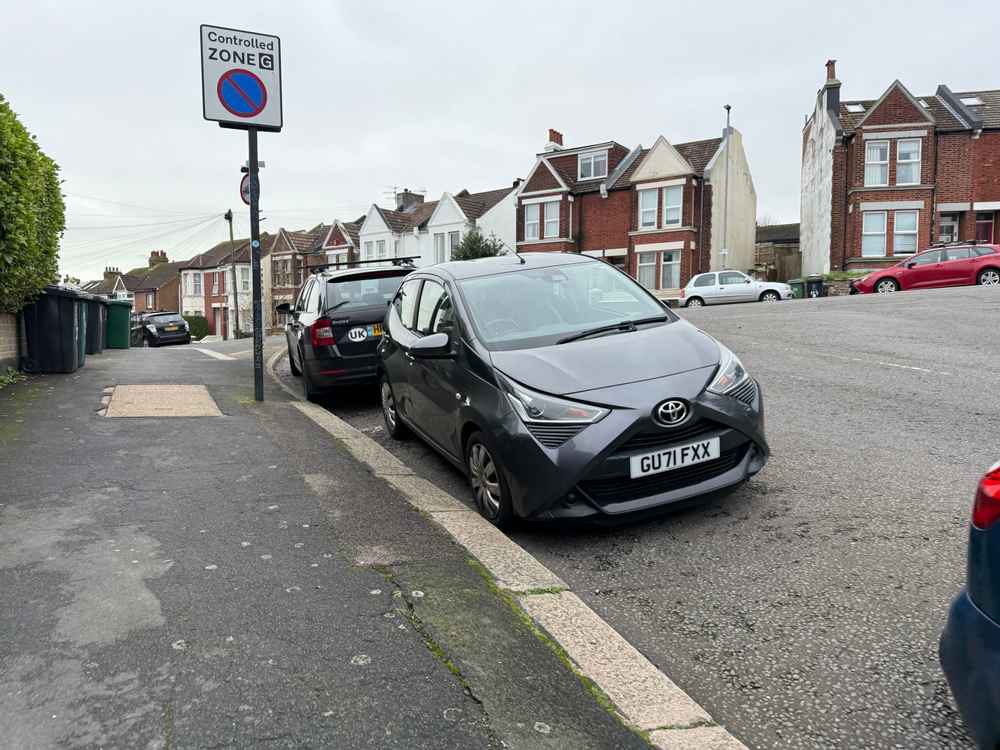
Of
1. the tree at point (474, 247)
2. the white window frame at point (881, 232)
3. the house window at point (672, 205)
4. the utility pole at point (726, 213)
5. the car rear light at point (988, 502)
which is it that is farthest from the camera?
the tree at point (474, 247)

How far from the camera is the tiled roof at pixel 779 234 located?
204 feet

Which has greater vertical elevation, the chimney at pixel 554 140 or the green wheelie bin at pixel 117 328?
the chimney at pixel 554 140

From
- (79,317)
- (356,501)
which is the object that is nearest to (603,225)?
(79,317)

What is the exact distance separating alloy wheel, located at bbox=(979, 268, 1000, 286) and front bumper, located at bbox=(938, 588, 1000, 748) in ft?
87.9

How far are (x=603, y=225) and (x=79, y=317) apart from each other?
33831 millimetres

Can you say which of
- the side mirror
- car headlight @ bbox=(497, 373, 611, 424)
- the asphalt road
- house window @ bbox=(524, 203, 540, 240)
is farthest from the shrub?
car headlight @ bbox=(497, 373, 611, 424)

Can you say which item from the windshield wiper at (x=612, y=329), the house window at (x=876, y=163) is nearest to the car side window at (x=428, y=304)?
the windshield wiper at (x=612, y=329)

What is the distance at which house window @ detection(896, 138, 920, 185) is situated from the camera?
33969 millimetres

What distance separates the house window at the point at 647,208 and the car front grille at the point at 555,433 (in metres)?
37.6

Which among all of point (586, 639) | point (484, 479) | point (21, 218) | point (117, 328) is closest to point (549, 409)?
point (484, 479)

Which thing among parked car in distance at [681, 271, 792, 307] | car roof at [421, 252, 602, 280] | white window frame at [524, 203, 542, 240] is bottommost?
car roof at [421, 252, 602, 280]

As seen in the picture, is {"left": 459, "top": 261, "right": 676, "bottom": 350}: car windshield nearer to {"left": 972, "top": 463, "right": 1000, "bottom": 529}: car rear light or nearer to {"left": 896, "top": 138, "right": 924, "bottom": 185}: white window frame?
{"left": 972, "top": 463, "right": 1000, "bottom": 529}: car rear light

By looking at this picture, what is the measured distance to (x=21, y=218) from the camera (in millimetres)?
8539

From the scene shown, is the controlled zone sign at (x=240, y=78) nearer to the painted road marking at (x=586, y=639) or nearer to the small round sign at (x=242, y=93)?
the small round sign at (x=242, y=93)
